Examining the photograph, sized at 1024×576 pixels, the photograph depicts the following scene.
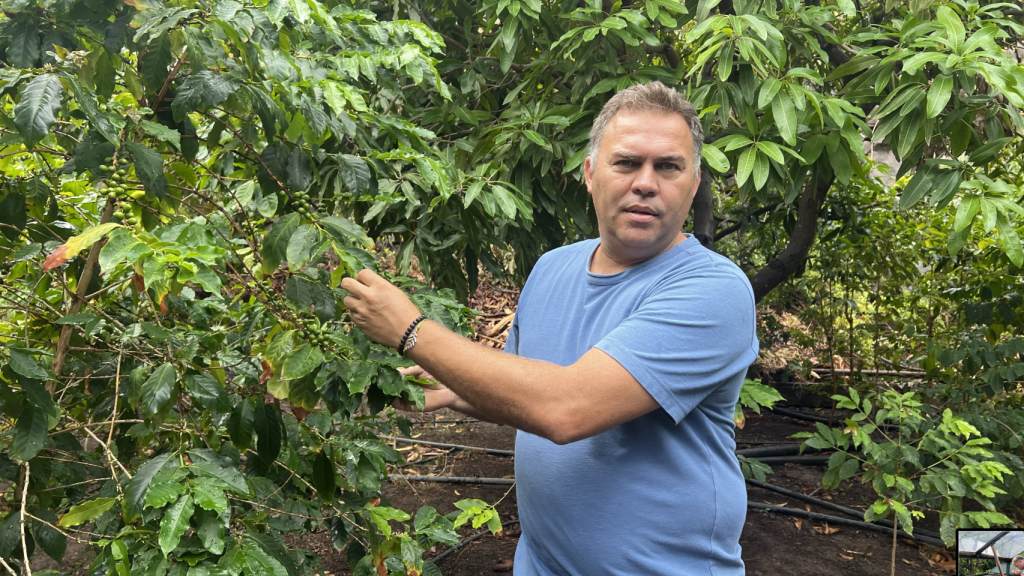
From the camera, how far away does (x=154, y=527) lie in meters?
1.42

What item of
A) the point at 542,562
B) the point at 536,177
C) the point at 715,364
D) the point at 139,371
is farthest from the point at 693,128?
the point at 536,177

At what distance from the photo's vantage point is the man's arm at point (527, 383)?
137 centimetres

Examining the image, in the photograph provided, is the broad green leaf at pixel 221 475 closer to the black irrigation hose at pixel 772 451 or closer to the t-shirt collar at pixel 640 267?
the t-shirt collar at pixel 640 267

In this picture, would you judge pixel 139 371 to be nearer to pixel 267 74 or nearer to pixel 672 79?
Result: pixel 267 74

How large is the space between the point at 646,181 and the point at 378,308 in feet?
2.16

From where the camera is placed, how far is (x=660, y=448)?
5.15 feet

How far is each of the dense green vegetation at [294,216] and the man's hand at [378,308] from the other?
0.04 m

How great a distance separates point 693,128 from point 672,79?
164 cm

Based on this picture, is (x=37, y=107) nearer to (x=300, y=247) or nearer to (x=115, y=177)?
(x=115, y=177)

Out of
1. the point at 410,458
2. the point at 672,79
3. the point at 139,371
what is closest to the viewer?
the point at 139,371

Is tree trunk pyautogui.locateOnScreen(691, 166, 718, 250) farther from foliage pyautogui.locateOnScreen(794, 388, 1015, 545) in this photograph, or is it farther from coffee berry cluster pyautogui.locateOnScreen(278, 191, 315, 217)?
coffee berry cluster pyautogui.locateOnScreen(278, 191, 315, 217)

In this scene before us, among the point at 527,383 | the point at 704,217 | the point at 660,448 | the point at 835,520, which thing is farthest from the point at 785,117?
the point at 835,520

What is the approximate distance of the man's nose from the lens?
1629mm

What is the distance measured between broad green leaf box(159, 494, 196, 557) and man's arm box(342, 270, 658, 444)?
45cm
